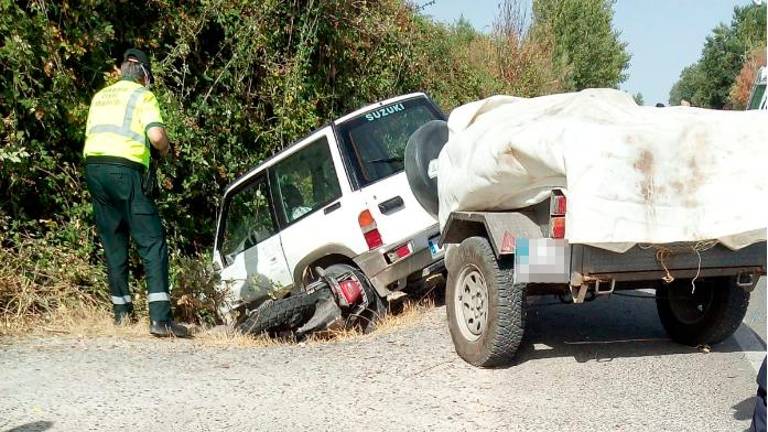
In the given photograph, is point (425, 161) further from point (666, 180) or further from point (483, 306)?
point (666, 180)

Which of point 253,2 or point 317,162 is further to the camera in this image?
point 253,2

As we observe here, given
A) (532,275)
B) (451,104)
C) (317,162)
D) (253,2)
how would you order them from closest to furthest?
(532,275) → (317,162) → (253,2) → (451,104)

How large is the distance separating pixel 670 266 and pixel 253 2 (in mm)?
6252

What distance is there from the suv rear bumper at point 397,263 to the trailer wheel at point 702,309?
6.19 feet

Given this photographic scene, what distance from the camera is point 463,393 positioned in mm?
5070

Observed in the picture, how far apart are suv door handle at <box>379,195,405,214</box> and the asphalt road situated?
44.5 inches

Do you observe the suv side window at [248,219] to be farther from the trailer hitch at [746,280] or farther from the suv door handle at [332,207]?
the trailer hitch at [746,280]

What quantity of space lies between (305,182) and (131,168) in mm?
1576

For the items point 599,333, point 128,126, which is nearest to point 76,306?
point 128,126

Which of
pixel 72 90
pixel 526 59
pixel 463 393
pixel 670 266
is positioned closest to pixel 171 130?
pixel 72 90

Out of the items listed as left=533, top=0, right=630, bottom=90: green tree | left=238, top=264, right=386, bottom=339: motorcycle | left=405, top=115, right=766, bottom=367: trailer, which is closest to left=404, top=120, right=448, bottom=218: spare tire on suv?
left=405, top=115, right=766, bottom=367: trailer

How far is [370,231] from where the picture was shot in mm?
7195

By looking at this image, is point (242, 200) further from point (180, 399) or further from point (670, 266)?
point (670, 266)

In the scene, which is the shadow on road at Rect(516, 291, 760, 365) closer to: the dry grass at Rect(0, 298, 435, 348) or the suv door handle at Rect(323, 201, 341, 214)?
the dry grass at Rect(0, 298, 435, 348)
